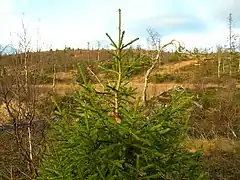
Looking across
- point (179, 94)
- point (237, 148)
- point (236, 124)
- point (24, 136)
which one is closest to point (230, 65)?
point (236, 124)

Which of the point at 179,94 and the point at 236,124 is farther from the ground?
the point at 179,94

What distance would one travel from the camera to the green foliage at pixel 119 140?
3.71 meters

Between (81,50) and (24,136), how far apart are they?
43939 mm

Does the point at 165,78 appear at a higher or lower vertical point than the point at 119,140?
lower

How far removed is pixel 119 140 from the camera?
12.5ft

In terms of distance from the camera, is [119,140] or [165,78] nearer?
[119,140]

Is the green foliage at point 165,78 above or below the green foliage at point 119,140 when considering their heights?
below

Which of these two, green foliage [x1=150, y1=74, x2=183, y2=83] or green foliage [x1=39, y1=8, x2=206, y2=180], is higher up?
green foliage [x1=39, y1=8, x2=206, y2=180]

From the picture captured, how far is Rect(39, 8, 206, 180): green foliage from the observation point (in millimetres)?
3707

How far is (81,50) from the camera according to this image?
51781 millimetres

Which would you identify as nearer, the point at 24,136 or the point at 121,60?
the point at 121,60

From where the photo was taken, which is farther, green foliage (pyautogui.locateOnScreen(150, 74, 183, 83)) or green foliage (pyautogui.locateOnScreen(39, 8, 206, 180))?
green foliage (pyautogui.locateOnScreen(150, 74, 183, 83))

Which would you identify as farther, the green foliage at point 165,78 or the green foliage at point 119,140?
the green foliage at point 165,78

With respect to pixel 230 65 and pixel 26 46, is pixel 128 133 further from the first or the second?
pixel 230 65
